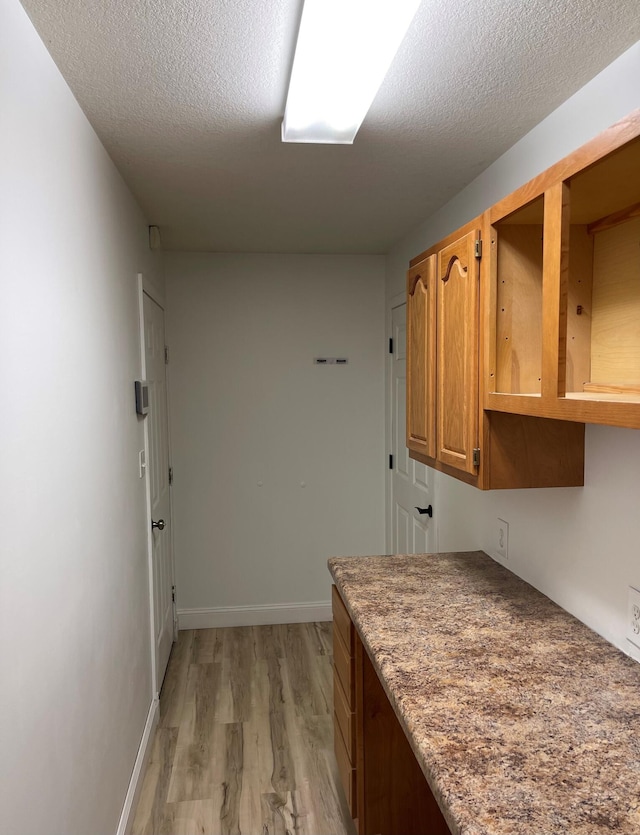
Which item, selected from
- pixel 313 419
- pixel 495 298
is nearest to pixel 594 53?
pixel 495 298

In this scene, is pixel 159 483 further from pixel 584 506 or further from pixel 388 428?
pixel 584 506

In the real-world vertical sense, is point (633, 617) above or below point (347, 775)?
above

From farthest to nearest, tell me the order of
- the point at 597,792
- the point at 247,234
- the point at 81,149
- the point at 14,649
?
the point at 247,234 → the point at 81,149 → the point at 14,649 → the point at 597,792

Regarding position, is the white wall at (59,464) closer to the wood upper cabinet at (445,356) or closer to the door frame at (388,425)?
the wood upper cabinet at (445,356)

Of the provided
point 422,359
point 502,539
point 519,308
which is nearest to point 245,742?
point 502,539

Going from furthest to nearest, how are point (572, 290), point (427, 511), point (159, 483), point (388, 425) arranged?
point (388, 425), point (159, 483), point (427, 511), point (572, 290)

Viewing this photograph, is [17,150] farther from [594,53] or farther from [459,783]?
[459,783]

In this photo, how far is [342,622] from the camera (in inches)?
82.6

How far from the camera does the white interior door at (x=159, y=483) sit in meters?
2.93

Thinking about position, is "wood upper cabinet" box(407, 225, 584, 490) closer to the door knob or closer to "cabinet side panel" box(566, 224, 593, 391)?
A: "cabinet side panel" box(566, 224, 593, 391)

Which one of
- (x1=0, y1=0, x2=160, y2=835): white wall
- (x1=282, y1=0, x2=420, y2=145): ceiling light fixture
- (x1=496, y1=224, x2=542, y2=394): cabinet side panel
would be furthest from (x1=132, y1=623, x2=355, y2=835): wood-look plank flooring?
(x1=282, y1=0, x2=420, y2=145): ceiling light fixture

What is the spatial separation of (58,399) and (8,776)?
2.65ft

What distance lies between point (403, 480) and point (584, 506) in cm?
188

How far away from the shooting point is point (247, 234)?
3.23 m
